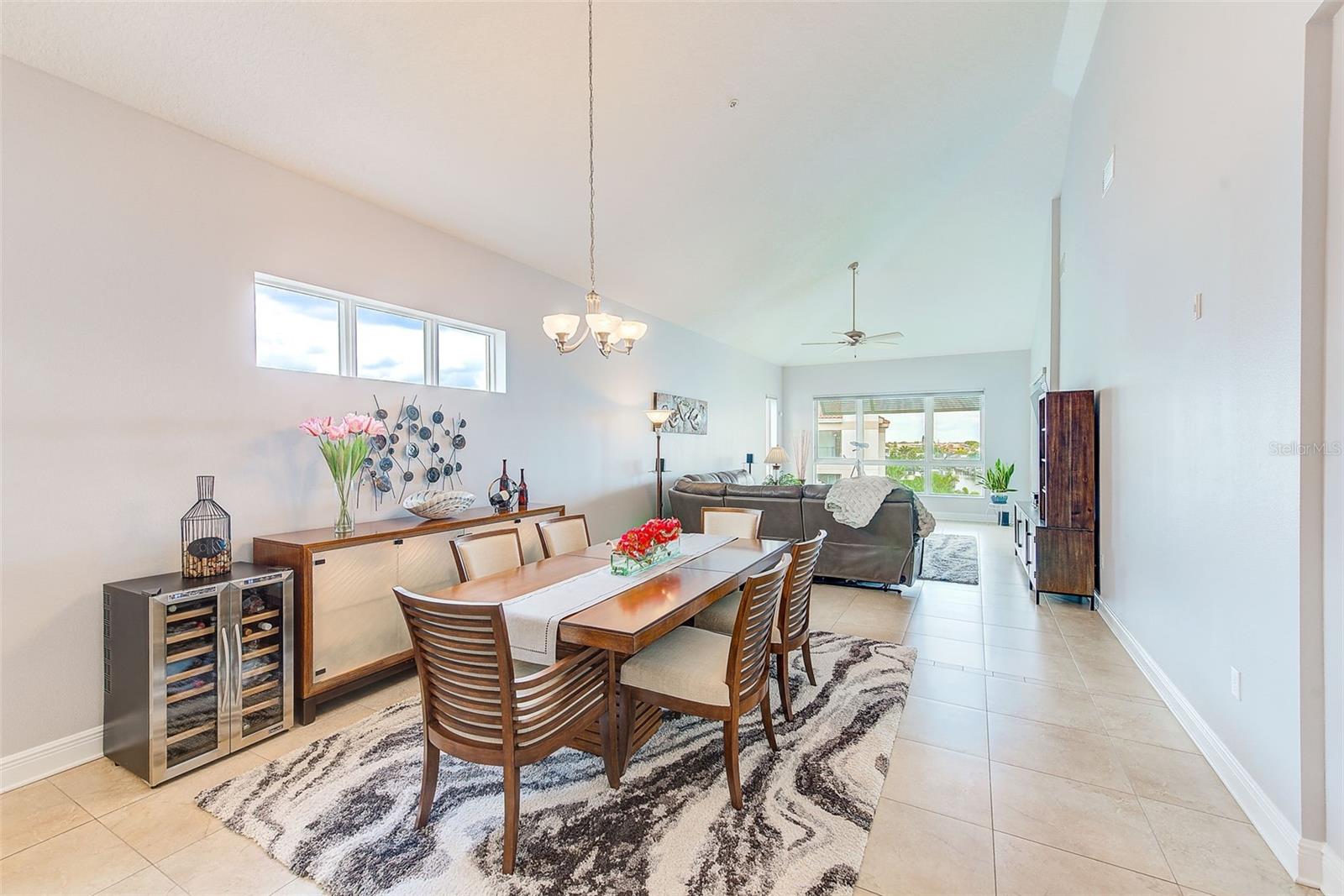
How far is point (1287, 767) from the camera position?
1.74 m

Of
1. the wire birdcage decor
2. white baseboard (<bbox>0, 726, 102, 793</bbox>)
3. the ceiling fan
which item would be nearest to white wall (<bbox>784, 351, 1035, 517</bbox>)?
the ceiling fan

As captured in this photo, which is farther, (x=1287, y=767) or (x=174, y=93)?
(x=174, y=93)

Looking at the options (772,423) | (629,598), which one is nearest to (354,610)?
(629,598)

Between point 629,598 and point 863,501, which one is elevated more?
point 863,501

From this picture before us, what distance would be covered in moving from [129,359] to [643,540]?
2.45 metres

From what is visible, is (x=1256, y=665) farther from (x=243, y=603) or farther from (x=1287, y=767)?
(x=243, y=603)

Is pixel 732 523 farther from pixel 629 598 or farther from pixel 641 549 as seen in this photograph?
pixel 629 598

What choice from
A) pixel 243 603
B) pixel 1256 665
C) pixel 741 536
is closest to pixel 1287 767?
pixel 1256 665

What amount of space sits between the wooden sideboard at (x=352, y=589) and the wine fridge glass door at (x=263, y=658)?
0.07 meters

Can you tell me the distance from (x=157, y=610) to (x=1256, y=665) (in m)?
4.05

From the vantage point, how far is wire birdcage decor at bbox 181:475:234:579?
248cm

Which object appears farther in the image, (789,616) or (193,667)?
(789,616)

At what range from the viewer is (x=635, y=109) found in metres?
3.37

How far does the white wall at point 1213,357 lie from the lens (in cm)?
177
